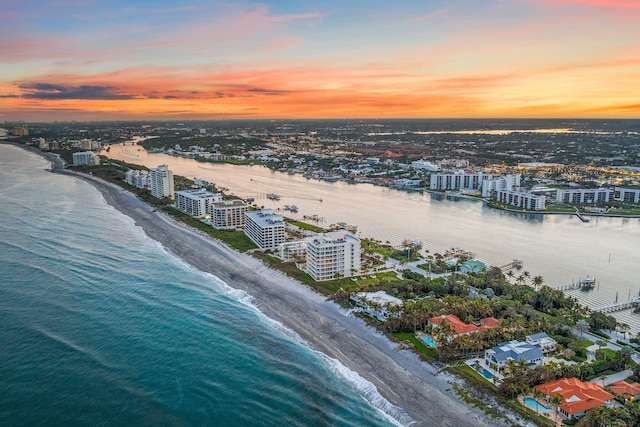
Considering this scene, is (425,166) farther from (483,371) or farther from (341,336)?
(483,371)

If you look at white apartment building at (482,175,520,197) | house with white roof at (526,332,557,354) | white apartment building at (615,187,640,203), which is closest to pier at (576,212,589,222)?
white apartment building at (615,187,640,203)

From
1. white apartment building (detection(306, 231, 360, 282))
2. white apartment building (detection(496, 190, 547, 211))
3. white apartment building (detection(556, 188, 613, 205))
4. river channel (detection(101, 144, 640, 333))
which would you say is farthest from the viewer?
white apartment building (detection(556, 188, 613, 205))

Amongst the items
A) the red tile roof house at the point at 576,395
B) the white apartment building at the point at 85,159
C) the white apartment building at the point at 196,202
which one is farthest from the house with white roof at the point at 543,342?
the white apartment building at the point at 85,159

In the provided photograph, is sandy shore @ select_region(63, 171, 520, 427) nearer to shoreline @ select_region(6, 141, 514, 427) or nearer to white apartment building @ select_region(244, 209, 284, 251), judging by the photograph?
shoreline @ select_region(6, 141, 514, 427)

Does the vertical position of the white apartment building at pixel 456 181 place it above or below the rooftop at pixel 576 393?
above

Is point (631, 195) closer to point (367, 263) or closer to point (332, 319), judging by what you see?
point (367, 263)

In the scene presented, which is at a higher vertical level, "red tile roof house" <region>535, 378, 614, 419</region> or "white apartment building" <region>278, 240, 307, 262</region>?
"white apartment building" <region>278, 240, 307, 262</region>

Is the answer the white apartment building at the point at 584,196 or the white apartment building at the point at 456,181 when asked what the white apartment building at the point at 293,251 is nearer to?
the white apartment building at the point at 456,181

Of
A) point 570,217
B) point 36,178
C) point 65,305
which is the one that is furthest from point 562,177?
point 36,178
